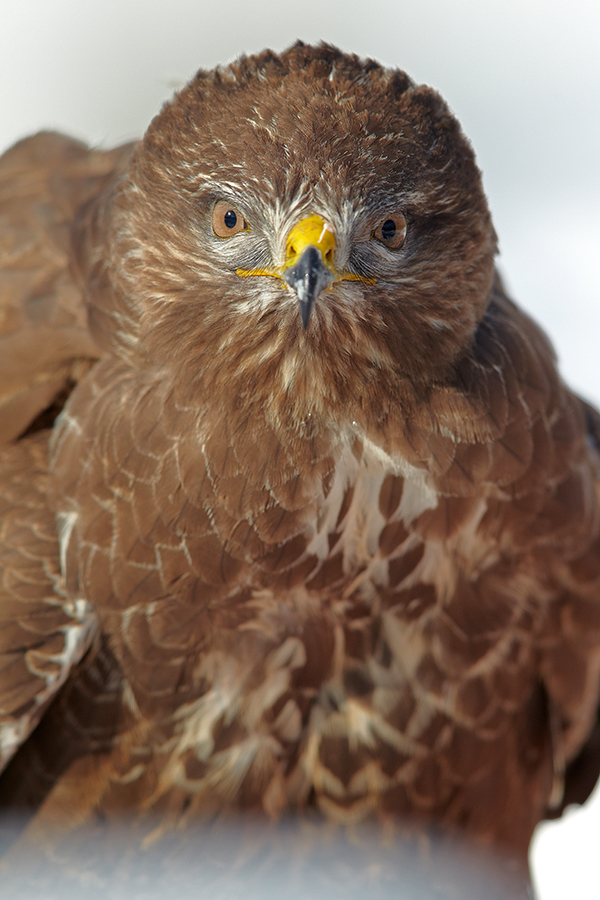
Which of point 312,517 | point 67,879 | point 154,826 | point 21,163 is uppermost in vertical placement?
point 21,163

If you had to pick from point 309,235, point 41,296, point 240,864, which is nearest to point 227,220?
point 309,235

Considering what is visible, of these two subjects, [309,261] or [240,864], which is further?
[240,864]

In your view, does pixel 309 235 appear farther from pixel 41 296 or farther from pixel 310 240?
pixel 41 296

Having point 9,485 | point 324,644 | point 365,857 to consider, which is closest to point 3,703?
point 9,485

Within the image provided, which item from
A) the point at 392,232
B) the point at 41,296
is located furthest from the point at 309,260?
the point at 41,296

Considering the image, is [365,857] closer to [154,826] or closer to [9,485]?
[154,826]

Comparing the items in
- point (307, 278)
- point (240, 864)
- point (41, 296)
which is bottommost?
point (240, 864)

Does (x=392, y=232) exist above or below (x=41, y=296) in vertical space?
above
